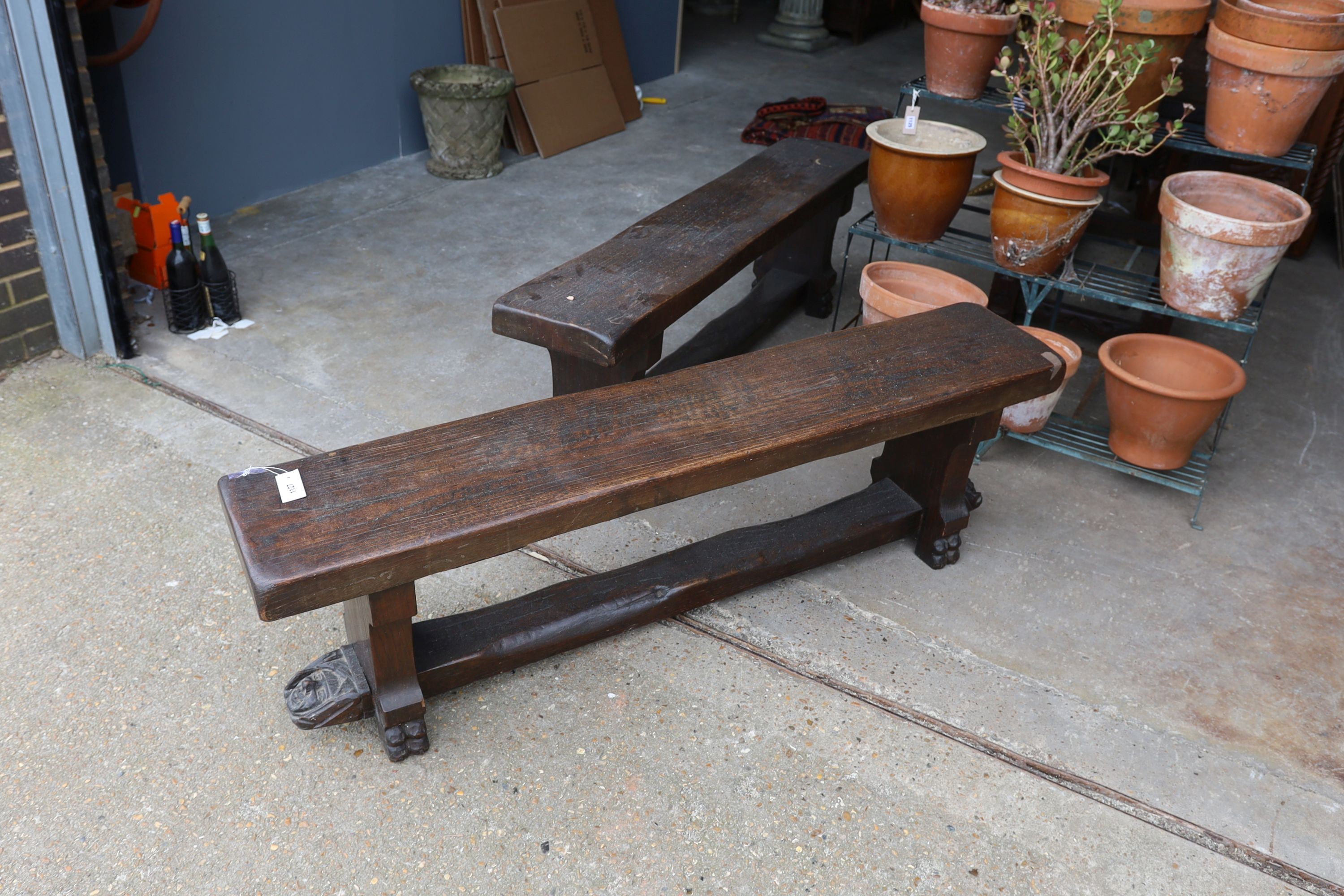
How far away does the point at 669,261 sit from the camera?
2.60 meters

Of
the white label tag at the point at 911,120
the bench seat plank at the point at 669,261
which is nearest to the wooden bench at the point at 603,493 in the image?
the bench seat plank at the point at 669,261

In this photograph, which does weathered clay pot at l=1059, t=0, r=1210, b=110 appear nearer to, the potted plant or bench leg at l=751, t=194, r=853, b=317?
the potted plant

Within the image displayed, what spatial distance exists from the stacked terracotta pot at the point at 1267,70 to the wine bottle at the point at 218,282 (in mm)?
2988

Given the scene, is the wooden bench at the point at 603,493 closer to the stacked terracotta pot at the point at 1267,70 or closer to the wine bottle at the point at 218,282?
the stacked terracotta pot at the point at 1267,70

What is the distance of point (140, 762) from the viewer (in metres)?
1.89

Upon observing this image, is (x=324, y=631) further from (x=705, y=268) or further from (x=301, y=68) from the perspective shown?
(x=301, y=68)

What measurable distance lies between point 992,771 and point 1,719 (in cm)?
191

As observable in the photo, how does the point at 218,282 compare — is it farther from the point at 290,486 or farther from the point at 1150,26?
the point at 1150,26

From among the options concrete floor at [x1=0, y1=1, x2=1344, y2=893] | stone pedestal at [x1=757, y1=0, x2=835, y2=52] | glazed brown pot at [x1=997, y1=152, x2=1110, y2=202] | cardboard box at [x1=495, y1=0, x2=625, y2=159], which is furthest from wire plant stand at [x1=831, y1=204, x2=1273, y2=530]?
stone pedestal at [x1=757, y1=0, x2=835, y2=52]

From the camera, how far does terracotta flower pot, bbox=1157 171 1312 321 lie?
247 centimetres

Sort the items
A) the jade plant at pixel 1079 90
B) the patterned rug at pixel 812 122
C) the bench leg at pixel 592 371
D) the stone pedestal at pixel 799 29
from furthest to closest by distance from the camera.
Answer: the stone pedestal at pixel 799 29, the patterned rug at pixel 812 122, the jade plant at pixel 1079 90, the bench leg at pixel 592 371

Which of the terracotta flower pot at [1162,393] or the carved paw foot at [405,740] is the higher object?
the terracotta flower pot at [1162,393]

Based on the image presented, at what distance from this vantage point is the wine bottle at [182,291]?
3166mm

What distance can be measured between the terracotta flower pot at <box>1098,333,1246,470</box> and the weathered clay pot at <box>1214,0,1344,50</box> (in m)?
0.79
